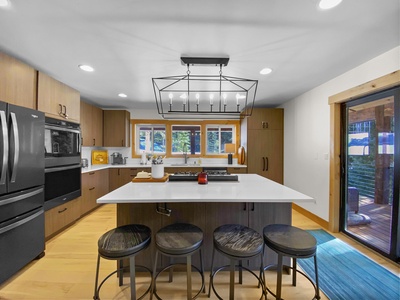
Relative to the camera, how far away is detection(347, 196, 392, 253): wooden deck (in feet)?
7.02

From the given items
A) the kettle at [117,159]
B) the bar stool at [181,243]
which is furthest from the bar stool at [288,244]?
the kettle at [117,159]

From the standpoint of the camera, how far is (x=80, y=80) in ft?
8.98

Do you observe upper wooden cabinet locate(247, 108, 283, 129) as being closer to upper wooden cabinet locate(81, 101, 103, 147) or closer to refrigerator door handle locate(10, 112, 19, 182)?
upper wooden cabinet locate(81, 101, 103, 147)

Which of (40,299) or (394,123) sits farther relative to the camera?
(394,123)

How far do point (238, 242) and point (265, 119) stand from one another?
3449mm

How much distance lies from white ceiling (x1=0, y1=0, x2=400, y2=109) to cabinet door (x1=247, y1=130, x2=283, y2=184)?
1789 millimetres

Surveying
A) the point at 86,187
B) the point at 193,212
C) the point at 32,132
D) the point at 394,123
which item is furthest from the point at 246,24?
the point at 86,187

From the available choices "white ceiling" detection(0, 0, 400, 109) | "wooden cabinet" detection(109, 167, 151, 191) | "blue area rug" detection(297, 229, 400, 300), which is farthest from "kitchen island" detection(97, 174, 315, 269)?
"wooden cabinet" detection(109, 167, 151, 191)

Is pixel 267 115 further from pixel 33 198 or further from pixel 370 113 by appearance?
pixel 33 198

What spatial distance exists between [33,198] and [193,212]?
5.95 ft

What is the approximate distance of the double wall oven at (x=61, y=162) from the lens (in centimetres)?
235

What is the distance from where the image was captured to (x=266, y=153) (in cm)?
417

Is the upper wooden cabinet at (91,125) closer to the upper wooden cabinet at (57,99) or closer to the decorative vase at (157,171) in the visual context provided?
the upper wooden cabinet at (57,99)

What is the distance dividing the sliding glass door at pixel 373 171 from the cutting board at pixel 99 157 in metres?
5.07
